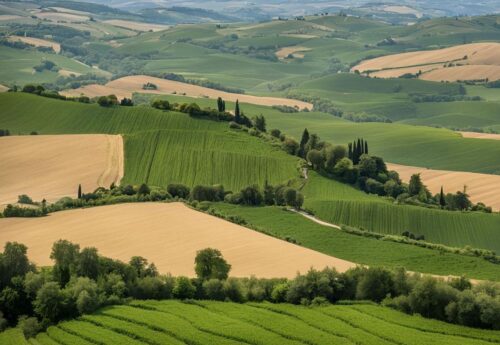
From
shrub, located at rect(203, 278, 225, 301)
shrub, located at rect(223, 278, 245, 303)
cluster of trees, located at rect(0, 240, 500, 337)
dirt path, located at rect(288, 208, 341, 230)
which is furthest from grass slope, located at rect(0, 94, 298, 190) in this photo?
shrub, located at rect(223, 278, 245, 303)

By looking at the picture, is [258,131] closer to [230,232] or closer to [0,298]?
[230,232]

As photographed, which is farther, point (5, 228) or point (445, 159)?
point (445, 159)

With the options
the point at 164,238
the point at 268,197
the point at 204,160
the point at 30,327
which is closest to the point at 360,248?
the point at 164,238

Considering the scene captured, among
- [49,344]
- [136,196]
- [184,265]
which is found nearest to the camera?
[49,344]

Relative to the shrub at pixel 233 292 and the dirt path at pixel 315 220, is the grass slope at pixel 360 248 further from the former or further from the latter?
the shrub at pixel 233 292

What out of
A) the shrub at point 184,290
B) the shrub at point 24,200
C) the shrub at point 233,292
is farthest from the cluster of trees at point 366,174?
the shrub at point 184,290

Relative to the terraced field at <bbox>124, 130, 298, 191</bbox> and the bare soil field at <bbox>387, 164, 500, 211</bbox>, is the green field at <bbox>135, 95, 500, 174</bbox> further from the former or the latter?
the terraced field at <bbox>124, 130, 298, 191</bbox>

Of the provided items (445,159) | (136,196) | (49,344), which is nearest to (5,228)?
(136,196)
